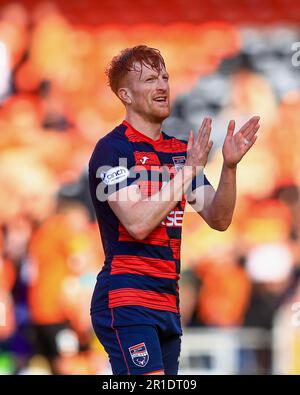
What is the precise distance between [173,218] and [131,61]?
704 mm

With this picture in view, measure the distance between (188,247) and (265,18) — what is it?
181cm

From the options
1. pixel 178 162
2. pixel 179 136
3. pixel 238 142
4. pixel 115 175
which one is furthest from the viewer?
pixel 179 136

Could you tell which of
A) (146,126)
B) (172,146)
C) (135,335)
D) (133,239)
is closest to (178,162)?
(172,146)

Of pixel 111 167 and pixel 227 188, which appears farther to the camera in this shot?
pixel 227 188

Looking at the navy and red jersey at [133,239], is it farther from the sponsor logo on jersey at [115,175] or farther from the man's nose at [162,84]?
the man's nose at [162,84]

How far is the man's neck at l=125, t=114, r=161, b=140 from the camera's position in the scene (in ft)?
13.9

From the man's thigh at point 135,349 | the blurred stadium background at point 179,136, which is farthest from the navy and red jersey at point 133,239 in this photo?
the blurred stadium background at point 179,136

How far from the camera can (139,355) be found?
393 cm

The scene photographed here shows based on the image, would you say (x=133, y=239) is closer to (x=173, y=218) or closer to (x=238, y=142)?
(x=173, y=218)

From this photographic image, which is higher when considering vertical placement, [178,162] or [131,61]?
[131,61]

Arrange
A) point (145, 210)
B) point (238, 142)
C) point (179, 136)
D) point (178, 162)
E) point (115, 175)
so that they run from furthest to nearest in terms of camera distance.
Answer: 1. point (179, 136)
2. point (178, 162)
3. point (238, 142)
4. point (115, 175)
5. point (145, 210)

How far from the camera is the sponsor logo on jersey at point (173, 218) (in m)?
4.11
